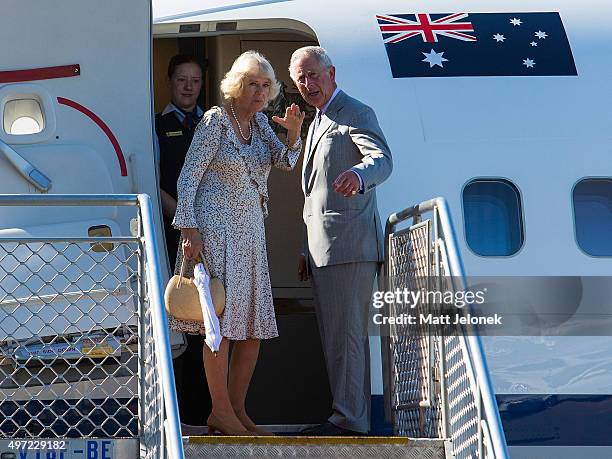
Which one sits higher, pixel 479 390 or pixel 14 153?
pixel 14 153

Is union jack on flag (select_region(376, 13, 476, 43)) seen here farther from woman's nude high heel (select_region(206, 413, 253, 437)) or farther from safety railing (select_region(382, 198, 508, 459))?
woman's nude high heel (select_region(206, 413, 253, 437))

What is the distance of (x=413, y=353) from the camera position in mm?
6508

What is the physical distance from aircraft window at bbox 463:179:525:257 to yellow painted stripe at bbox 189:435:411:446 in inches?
75.0

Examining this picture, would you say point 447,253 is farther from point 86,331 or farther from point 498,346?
point 86,331

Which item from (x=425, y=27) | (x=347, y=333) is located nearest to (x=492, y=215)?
(x=425, y=27)

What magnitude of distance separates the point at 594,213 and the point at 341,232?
182 centimetres

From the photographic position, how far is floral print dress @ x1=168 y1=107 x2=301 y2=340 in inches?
251

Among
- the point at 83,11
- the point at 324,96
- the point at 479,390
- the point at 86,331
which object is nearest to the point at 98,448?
the point at 86,331

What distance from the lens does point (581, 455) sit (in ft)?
23.5

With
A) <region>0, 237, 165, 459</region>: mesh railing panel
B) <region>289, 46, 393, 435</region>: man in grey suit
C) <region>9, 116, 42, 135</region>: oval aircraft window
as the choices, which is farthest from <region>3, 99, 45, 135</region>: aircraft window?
<region>289, 46, 393, 435</region>: man in grey suit

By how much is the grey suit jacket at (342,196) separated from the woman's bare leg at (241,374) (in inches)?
23.1

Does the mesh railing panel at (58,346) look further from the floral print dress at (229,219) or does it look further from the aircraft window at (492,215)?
the aircraft window at (492,215)

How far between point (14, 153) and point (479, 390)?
2972mm

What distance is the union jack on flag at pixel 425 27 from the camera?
26.2ft
